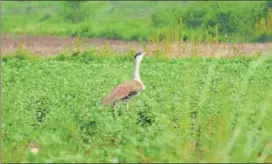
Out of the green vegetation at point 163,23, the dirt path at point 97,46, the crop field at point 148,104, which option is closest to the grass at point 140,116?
the crop field at point 148,104

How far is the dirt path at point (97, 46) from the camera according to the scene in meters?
24.6

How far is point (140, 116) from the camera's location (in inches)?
476

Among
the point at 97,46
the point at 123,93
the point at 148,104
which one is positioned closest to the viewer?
the point at 148,104

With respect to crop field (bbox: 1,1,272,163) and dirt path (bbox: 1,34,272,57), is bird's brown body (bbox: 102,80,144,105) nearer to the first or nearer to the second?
crop field (bbox: 1,1,272,163)

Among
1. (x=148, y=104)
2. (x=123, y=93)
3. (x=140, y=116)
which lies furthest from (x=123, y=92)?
(x=140, y=116)

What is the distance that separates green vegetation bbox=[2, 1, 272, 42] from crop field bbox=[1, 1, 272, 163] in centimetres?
9

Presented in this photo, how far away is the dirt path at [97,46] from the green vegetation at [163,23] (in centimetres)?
47

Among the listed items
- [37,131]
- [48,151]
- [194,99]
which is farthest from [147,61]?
[48,151]

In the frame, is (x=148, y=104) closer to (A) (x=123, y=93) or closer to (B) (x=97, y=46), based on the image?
(A) (x=123, y=93)

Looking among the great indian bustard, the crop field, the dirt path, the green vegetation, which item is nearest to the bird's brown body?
the great indian bustard

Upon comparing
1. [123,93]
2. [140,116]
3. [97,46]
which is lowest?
[97,46]

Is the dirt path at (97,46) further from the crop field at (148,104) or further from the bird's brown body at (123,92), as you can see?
the bird's brown body at (123,92)

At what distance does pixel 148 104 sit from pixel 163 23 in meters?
22.3

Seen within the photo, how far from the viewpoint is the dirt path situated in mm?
24617
